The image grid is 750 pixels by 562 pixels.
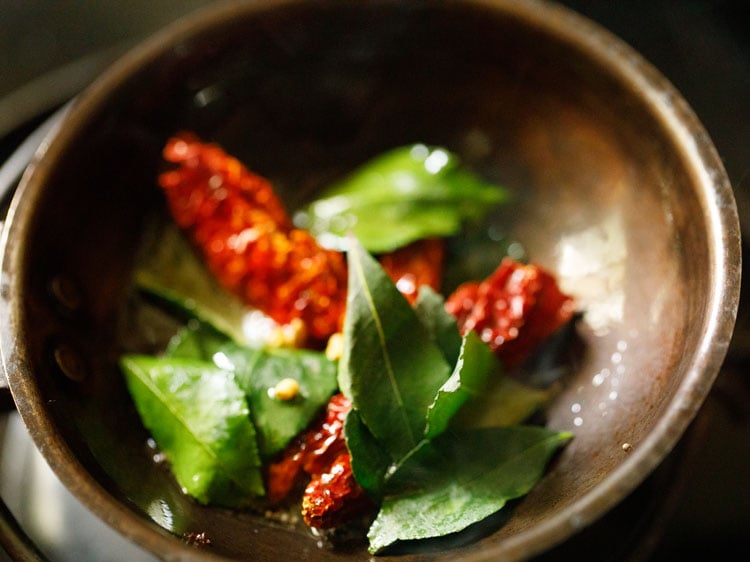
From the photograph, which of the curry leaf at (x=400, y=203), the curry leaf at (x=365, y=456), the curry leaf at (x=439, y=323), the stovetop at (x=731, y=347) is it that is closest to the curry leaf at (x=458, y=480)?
the curry leaf at (x=365, y=456)

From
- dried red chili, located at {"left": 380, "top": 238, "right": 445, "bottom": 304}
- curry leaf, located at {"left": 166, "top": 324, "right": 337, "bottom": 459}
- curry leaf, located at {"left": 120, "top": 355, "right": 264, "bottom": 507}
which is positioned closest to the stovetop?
curry leaf, located at {"left": 120, "top": 355, "right": 264, "bottom": 507}

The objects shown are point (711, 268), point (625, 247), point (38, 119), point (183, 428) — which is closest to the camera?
point (711, 268)

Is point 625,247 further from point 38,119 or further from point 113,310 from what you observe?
point 38,119

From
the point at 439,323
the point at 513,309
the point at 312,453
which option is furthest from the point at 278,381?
the point at 513,309

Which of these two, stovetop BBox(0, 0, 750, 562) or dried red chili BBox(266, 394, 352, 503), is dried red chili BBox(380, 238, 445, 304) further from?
stovetop BBox(0, 0, 750, 562)

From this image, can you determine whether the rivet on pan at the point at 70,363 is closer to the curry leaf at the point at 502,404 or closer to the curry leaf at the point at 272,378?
the curry leaf at the point at 272,378

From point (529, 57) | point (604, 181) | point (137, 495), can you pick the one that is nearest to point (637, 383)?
point (604, 181)
